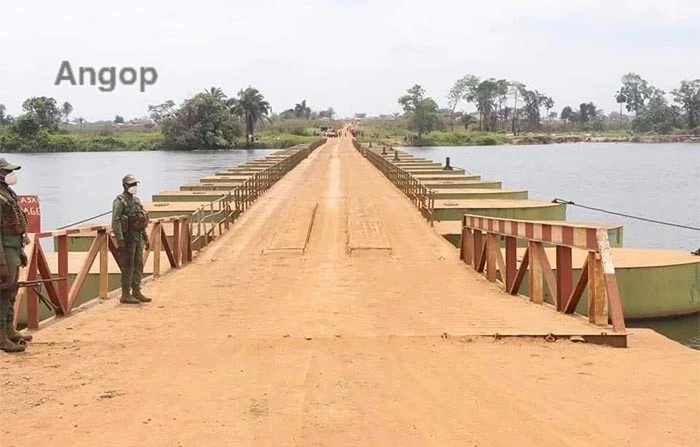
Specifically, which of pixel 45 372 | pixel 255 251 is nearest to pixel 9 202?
pixel 45 372

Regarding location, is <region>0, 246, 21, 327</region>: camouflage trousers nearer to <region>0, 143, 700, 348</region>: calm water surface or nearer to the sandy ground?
the sandy ground

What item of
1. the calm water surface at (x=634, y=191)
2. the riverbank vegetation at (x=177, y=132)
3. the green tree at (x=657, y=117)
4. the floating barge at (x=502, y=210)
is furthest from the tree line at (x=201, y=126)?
the floating barge at (x=502, y=210)

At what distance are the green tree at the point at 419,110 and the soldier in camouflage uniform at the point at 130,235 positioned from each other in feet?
447

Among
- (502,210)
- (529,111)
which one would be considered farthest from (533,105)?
(502,210)

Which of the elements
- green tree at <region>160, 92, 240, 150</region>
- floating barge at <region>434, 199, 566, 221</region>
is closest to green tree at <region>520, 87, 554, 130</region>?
green tree at <region>160, 92, 240, 150</region>

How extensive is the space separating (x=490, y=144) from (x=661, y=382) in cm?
15337

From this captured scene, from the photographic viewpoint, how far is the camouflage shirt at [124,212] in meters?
9.99

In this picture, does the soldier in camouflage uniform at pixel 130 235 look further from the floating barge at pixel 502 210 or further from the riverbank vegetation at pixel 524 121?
the riverbank vegetation at pixel 524 121

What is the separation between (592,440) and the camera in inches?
195

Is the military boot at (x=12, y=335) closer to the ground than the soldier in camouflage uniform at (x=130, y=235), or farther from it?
closer to the ground

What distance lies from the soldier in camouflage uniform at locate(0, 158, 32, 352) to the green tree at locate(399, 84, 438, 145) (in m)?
139

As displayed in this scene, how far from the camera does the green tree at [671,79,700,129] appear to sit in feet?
479

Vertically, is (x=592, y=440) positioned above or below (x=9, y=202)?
below

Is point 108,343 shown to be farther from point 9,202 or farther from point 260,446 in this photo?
point 260,446
